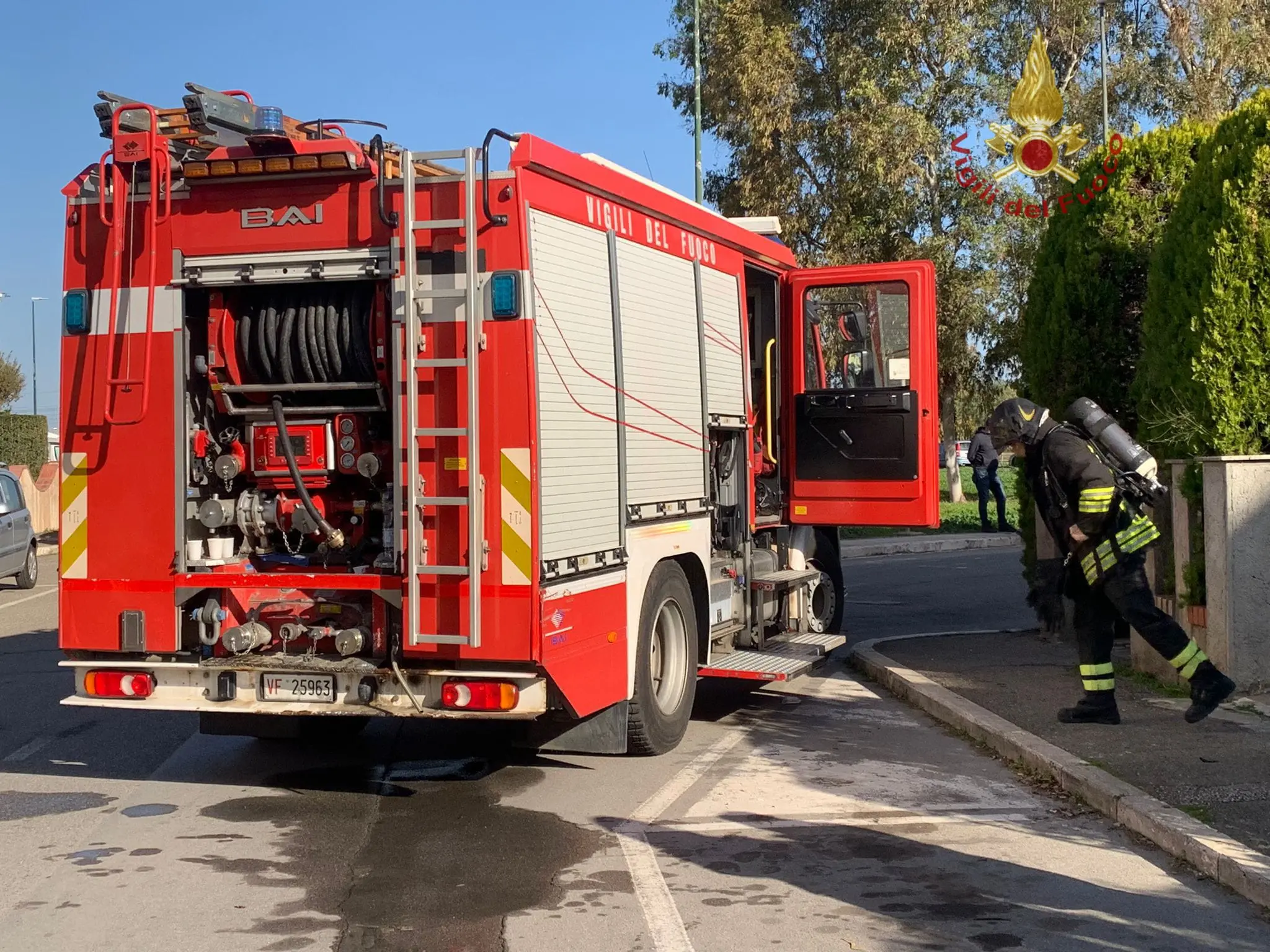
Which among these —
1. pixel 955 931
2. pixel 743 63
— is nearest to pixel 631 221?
pixel 955 931

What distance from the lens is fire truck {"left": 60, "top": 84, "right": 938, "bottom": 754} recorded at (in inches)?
262

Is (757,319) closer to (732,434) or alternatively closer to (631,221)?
(732,434)

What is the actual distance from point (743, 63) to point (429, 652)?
23559mm

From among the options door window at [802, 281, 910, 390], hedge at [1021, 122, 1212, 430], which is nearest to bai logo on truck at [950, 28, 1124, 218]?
hedge at [1021, 122, 1212, 430]

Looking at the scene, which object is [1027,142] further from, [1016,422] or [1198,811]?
[1198,811]

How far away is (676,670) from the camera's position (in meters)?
8.50

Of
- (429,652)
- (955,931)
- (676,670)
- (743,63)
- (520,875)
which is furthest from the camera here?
(743,63)

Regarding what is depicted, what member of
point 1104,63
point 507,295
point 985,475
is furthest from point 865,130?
point 507,295

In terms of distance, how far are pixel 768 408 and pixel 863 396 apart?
72 centimetres

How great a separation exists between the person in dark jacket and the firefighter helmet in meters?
15.9

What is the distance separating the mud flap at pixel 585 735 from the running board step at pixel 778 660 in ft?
4.64

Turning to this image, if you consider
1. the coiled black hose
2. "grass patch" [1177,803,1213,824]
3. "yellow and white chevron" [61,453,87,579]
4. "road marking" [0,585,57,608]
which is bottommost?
"grass patch" [1177,803,1213,824]

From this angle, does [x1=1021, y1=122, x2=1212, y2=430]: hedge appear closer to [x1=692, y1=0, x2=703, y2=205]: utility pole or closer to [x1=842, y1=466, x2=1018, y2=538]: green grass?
[x1=842, y1=466, x2=1018, y2=538]: green grass

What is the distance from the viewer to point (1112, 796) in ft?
22.0
